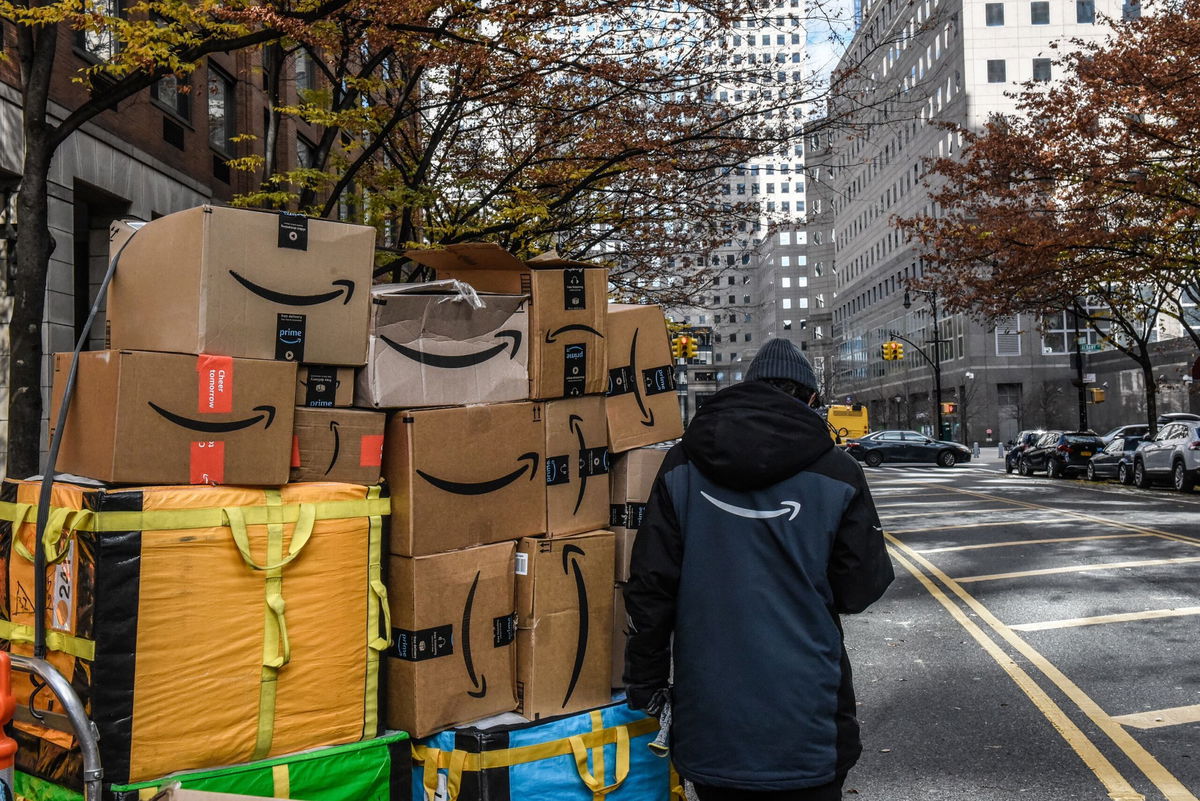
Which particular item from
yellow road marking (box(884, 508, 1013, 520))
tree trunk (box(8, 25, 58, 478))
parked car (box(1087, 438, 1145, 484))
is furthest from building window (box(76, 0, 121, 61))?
Result: parked car (box(1087, 438, 1145, 484))

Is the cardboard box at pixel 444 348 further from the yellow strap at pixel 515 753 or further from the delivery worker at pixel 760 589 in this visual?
the yellow strap at pixel 515 753

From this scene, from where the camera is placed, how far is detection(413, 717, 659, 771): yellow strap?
12.4 ft

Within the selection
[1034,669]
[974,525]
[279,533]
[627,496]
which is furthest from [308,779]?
[974,525]

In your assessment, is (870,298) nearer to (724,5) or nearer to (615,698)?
(724,5)

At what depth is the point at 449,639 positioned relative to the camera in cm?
385

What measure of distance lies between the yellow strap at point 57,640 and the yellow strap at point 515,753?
1.26 meters

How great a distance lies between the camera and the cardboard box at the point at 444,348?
3.94 m

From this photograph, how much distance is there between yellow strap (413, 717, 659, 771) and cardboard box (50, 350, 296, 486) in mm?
1186

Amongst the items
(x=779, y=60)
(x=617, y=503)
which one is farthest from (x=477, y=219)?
(x=617, y=503)

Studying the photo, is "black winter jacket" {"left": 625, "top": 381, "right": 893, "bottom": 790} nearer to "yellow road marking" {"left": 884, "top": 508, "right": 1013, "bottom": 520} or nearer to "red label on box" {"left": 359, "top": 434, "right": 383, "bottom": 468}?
"red label on box" {"left": 359, "top": 434, "right": 383, "bottom": 468}

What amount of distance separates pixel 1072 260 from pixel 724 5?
17000mm

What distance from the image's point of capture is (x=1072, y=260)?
79.4ft

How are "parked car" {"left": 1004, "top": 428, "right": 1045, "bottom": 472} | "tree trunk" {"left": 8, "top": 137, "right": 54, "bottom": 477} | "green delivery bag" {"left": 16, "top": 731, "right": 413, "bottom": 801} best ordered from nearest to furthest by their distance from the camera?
"green delivery bag" {"left": 16, "top": 731, "right": 413, "bottom": 801}, "tree trunk" {"left": 8, "top": 137, "right": 54, "bottom": 477}, "parked car" {"left": 1004, "top": 428, "right": 1045, "bottom": 472}

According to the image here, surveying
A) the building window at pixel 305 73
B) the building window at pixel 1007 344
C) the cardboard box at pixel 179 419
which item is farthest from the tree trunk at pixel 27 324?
the building window at pixel 1007 344
